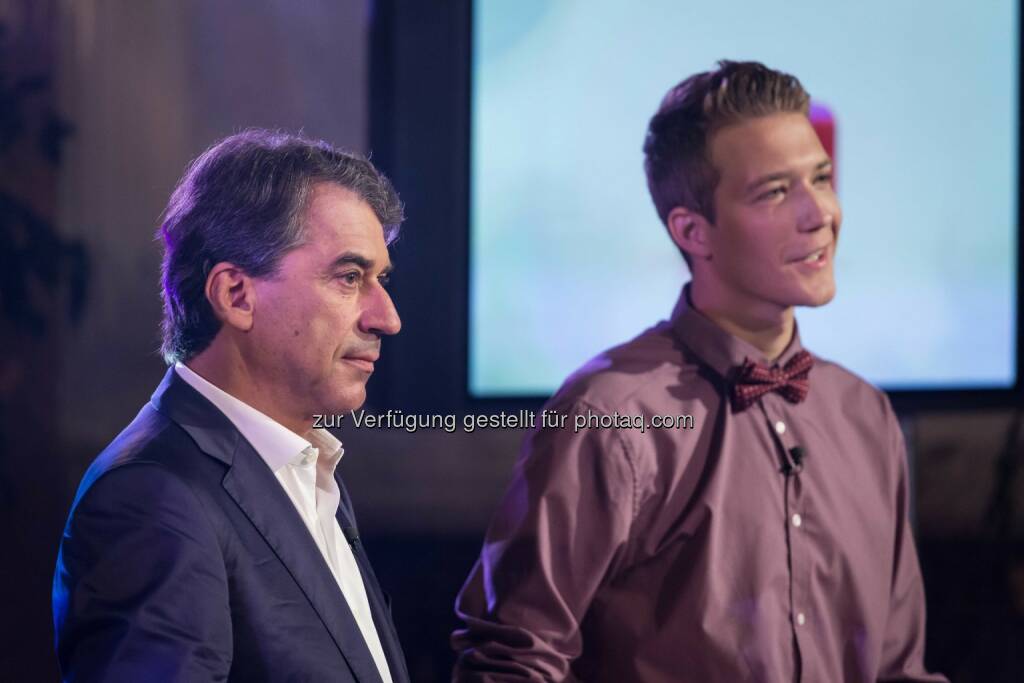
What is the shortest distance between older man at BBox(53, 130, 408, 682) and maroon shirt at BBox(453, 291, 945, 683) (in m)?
0.24

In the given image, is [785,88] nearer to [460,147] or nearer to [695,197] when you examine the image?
[695,197]

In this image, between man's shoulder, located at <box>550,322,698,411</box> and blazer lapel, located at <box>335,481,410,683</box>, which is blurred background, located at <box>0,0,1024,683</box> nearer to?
man's shoulder, located at <box>550,322,698,411</box>

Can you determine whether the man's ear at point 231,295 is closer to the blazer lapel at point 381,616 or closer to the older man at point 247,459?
the older man at point 247,459

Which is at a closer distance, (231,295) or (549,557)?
(231,295)

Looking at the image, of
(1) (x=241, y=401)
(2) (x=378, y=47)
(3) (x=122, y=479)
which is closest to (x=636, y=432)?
(1) (x=241, y=401)

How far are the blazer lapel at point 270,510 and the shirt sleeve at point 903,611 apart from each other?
0.96 meters

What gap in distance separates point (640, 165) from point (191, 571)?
1818 mm

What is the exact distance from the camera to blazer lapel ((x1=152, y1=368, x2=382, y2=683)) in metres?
1.27

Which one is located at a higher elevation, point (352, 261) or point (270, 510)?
point (352, 261)

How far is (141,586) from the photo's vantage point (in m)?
1.10

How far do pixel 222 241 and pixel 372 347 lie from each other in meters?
0.23

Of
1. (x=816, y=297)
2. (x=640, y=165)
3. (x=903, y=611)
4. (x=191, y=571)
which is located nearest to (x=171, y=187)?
(x=640, y=165)

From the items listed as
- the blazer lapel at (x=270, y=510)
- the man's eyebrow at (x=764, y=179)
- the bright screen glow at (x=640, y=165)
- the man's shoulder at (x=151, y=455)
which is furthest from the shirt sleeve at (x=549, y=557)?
the bright screen glow at (x=640, y=165)

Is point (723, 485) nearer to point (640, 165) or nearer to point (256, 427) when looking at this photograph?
point (256, 427)
